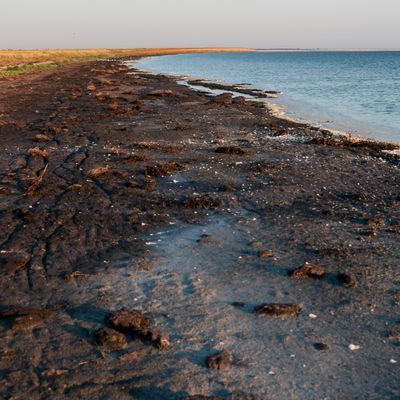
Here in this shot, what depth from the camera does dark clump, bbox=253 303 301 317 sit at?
664 cm

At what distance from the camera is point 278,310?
21.9 feet

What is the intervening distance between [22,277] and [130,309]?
6.30ft

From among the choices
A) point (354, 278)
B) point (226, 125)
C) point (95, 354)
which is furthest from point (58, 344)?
point (226, 125)

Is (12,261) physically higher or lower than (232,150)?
lower

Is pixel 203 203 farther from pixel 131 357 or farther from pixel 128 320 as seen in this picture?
pixel 131 357

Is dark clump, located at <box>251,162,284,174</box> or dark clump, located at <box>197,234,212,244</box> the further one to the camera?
dark clump, located at <box>251,162,284,174</box>

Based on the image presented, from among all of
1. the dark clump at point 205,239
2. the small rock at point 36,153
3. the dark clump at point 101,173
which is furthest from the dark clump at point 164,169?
the dark clump at point 205,239

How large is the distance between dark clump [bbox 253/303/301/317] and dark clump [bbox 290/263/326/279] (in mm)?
972

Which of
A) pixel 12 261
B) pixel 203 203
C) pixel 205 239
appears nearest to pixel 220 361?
pixel 205 239

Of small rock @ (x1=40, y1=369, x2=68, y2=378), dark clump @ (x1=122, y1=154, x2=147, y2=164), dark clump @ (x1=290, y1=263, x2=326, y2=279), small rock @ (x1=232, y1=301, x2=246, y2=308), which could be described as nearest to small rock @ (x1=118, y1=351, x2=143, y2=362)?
small rock @ (x1=40, y1=369, x2=68, y2=378)

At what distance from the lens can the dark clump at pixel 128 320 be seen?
6234mm

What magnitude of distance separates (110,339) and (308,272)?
3.15 m

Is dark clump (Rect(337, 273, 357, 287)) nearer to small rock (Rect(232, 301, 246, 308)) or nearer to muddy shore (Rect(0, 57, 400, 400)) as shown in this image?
muddy shore (Rect(0, 57, 400, 400))

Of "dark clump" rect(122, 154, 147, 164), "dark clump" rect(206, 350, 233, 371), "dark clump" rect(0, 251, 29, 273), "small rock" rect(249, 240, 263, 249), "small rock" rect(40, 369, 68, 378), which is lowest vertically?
"dark clump" rect(0, 251, 29, 273)
